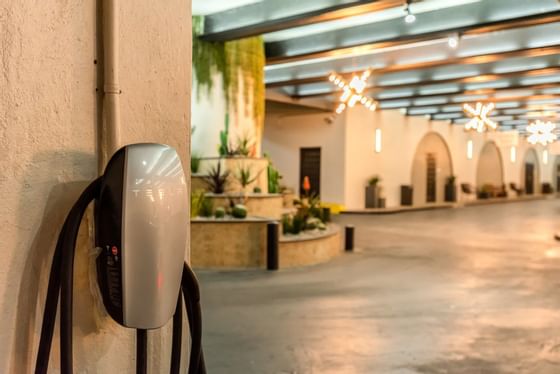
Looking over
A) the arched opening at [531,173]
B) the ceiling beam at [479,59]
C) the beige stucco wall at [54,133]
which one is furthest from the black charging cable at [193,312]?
the arched opening at [531,173]

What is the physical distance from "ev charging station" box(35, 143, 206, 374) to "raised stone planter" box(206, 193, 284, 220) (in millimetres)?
5548

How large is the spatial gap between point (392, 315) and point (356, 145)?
10.9 m

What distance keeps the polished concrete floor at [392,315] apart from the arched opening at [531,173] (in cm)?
1981

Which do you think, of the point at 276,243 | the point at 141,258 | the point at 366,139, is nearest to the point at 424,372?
the point at 141,258

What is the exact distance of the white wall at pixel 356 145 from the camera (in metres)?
14.2

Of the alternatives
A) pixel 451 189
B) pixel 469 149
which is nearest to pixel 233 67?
pixel 451 189

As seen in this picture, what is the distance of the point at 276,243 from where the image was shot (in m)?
5.67

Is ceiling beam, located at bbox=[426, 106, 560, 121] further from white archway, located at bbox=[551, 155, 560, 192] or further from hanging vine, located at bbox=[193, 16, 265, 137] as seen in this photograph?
white archway, located at bbox=[551, 155, 560, 192]

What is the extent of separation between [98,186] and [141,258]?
6.9 inches

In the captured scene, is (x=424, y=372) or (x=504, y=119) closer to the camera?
(x=424, y=372)

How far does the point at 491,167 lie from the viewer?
2250cm

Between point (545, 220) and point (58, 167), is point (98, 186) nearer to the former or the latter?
point (58, 167)

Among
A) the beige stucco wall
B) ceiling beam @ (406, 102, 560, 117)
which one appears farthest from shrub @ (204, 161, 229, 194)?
ceiling beam @ (406, 102, 560, 117)

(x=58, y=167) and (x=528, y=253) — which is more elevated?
(x=58, y=167)
